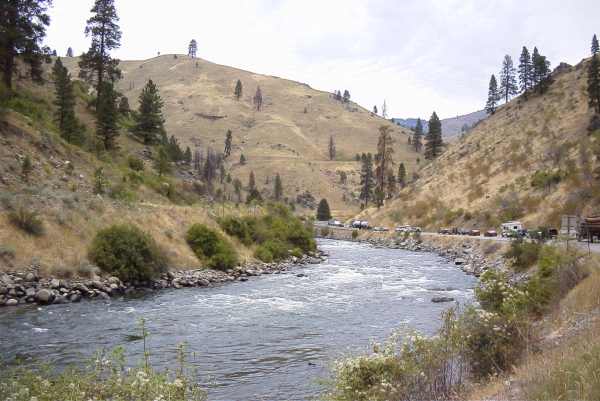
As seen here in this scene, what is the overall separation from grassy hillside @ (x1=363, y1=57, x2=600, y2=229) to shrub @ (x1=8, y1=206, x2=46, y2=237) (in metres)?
48.9

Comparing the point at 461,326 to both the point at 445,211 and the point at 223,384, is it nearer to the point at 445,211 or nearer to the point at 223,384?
the point at 223,384

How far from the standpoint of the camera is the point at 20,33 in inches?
1690

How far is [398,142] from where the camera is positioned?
191875mm

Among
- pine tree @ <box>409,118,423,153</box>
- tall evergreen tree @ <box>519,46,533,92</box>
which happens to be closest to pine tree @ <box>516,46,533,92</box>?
tall evergreen tree @ <box>519,46,533,92</box>

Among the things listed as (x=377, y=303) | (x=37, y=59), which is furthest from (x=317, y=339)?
(x=37, y=59)

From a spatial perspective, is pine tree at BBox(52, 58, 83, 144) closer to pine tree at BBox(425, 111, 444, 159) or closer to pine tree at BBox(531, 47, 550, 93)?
pine tree at BBox(531, 47, 550, 93)

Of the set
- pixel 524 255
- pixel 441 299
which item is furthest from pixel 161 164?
pixel 524 255

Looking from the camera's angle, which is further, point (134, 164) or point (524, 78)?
point (524, 78)

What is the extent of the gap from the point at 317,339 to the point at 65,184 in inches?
1092

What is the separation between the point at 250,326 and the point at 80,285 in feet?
35.7

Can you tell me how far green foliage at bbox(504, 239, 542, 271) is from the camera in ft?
97.8

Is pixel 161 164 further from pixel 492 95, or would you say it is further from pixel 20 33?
pixel 492 95

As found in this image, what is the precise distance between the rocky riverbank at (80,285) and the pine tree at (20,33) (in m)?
27.7

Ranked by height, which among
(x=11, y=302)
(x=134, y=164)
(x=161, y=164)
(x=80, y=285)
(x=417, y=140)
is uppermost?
(x=417, y=140)
